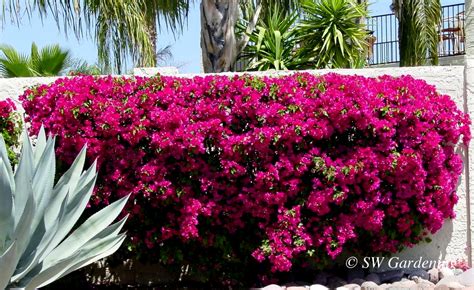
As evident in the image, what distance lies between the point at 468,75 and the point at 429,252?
5.75ft

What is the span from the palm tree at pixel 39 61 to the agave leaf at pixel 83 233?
819 centimetres

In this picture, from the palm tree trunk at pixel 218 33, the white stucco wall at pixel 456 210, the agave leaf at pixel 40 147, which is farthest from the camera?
the palm tree trunk at pixel 218 33

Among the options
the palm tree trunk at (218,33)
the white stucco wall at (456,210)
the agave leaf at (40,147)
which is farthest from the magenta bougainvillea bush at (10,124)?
the palm tree trunk at (218,33)

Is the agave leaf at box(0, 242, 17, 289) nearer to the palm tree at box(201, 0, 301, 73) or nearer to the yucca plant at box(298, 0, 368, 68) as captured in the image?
the palm tree at box(201, 0, 301, 73)

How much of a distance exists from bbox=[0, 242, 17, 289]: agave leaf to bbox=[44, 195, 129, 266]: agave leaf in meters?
0.43

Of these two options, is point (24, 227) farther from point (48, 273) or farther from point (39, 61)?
point (39, 61)

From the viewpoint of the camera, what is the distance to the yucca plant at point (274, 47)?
10938mm

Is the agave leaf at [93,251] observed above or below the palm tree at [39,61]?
below

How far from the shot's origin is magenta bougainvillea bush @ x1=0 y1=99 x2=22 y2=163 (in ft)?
21.1

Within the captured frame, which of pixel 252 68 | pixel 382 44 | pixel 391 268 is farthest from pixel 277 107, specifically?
pixel 382 44

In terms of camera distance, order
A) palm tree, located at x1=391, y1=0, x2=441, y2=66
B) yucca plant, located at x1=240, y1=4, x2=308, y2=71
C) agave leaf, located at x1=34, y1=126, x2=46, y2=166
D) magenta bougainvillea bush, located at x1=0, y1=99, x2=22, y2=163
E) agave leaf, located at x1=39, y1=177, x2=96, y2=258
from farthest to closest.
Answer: palm tree, located at x1=391, y1=0, x2=441, y2=66
yucca plant, located at x1=240, y1=4, x2=308, y2=71
magenta bougainvillea bush, located at x1=0, y1=99, x2=22, y2=163
agave leaf, located at x1=34, y1=126, x2=46, y2=166
agave leaf, located at x1=39, y1=177, x2=96, y2=258

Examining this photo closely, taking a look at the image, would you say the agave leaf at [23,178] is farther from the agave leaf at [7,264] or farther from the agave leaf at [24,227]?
the agave leaf at [7,264]

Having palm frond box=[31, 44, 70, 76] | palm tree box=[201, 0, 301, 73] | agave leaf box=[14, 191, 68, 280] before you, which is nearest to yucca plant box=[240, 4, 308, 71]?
palm tree box=[201, 0, 301, 73]

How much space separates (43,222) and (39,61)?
9007 millimetres
